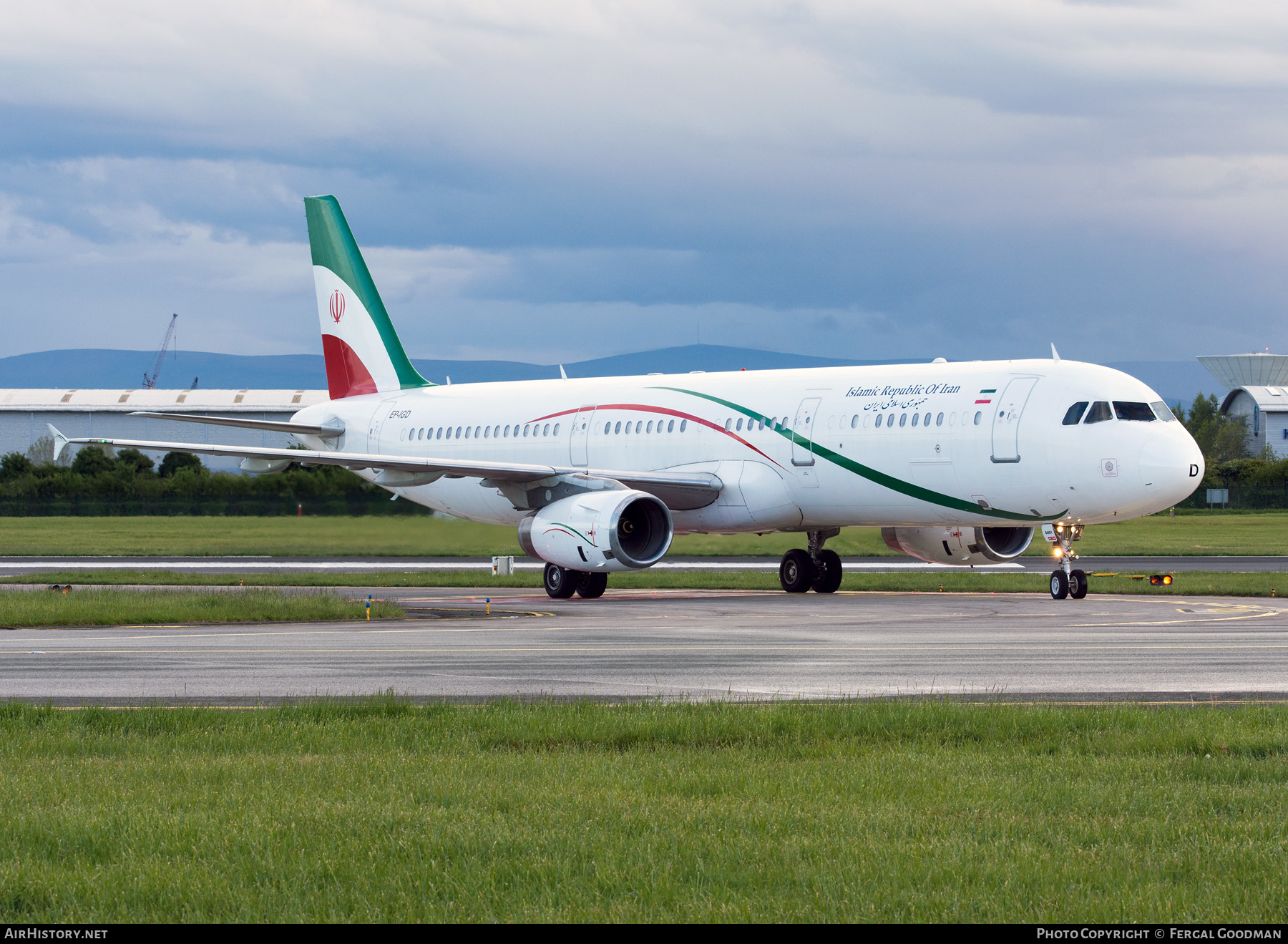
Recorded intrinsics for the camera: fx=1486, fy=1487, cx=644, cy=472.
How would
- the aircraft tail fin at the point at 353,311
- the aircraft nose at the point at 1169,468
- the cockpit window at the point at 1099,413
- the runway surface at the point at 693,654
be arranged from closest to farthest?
1. the runway surface at the point at 693,654
2. the aircraft nose at the point at 1169,468
3. the cockpit window at the point at 1099,413
4. the aircraft tail fin at the point at 353,311

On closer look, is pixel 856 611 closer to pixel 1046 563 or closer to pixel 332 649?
pixel 332 649

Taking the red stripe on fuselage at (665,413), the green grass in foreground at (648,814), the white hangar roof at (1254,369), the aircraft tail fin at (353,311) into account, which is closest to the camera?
the green grass in foreground at (648,814)

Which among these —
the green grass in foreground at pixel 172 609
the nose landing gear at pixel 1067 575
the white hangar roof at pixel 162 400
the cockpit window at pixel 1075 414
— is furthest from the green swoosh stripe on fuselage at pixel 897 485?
the white hangar roof at pixel 162 400

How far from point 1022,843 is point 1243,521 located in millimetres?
67181

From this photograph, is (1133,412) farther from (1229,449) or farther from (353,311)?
(1229,449)

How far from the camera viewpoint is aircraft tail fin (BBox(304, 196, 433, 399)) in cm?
3975

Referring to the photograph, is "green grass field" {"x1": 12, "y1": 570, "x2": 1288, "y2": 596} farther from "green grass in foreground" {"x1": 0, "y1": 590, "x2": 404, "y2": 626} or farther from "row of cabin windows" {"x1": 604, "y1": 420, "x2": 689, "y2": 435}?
"green grass in foreground" {"x1": 0, "y1": 590, "x2": 404, "y2": 626}

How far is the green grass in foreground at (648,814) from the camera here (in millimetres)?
6535

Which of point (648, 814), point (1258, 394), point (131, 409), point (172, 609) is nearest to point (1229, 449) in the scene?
point (1258, 394)

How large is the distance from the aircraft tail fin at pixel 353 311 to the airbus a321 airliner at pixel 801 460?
3197 mm

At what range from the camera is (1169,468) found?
83.2 feet

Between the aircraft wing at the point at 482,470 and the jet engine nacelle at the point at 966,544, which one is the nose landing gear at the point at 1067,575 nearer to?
the jet engine nacelle at the point at 966,544
